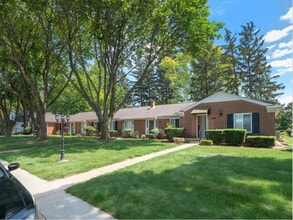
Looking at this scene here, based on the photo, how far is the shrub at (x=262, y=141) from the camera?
13.6 m

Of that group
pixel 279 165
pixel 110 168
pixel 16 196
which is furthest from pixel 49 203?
pixel 279 165

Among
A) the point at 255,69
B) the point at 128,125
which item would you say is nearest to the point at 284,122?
the point at 255,69

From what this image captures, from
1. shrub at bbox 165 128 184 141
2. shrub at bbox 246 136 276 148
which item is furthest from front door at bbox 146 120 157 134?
shrub at bbox 246 136 276 148

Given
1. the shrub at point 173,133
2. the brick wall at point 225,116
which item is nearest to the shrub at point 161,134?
the brick wall at point 225,116

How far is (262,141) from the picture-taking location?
1391cm

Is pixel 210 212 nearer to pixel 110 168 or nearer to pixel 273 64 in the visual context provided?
pixel 110 168

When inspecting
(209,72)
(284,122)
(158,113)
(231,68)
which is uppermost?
(231,68)

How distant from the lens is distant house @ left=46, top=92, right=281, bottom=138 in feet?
53.0

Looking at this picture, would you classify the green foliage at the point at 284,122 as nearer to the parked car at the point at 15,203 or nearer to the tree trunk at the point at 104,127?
the tree trunk at the point at 104,127

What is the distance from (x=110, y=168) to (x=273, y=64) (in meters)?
37.2

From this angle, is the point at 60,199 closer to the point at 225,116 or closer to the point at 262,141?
the point at 262,141

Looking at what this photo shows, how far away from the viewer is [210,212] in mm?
3980

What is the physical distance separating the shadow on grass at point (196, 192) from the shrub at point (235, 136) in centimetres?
782

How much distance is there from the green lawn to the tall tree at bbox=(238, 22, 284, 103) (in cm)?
3242
